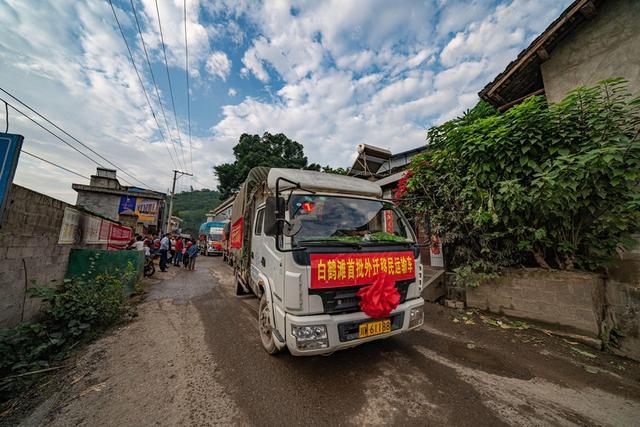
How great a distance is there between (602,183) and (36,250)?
9464mm

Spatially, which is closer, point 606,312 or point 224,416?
point 224,416

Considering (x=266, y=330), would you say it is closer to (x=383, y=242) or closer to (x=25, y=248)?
(x=383, y=242)

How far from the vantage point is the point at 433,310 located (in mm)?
5156

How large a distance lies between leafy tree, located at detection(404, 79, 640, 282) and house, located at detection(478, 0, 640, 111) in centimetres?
121

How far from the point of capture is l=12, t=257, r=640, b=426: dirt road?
2123 millimetres

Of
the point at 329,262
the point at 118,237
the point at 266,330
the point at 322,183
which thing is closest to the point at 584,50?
the point at 322,183

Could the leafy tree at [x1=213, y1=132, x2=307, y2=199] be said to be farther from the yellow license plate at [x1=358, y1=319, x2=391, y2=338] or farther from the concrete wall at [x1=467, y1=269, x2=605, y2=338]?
the yellow license plate at [x1=358, y1=319, x2=391, y2=338]

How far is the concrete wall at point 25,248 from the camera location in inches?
129

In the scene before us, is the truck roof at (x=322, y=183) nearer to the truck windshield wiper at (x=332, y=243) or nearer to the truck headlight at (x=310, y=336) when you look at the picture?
the truck windshield wiper at (x=332, y=243)

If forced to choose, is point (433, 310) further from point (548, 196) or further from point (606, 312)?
point (548, 196)

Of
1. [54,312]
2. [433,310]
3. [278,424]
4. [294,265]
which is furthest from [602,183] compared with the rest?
[54,312]

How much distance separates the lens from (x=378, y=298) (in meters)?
2.43

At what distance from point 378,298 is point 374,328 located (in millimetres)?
381

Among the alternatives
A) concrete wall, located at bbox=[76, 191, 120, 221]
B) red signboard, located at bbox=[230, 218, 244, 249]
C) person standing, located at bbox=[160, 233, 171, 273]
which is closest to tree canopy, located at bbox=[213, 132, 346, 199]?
concrete wall, located at bbox=[76, 191, 120, 221]
